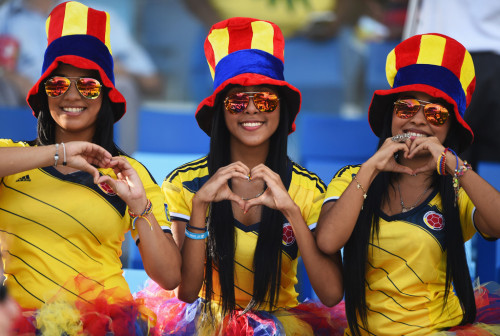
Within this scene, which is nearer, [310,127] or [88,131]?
[88,131]

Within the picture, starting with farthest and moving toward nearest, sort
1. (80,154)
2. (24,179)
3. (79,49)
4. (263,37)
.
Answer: (263,37) → (79,49) → (24,179) → (80,154)

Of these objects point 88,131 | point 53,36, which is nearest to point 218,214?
point 88,131

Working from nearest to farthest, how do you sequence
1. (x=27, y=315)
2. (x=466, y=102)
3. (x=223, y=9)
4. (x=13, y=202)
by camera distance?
(x=27, y=315) → (x=13, y=202) → (x=466, y=102) → (x=223, y=9)

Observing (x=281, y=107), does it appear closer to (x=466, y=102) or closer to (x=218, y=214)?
(x=218, y=214)

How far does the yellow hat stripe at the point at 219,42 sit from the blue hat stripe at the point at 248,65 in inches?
1.8

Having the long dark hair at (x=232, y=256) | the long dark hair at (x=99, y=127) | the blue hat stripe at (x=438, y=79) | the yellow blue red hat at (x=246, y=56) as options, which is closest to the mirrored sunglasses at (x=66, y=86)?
the long dark hair at (x=99, y=127)

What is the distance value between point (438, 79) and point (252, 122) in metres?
0.86

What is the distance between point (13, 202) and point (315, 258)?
1316mm

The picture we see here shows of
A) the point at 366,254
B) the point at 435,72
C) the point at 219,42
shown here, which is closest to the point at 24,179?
the point at 219,42

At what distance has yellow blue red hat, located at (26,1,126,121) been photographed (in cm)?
298

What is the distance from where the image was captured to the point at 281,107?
326 cm

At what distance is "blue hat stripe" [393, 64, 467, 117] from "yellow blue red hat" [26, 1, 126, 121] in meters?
1.33

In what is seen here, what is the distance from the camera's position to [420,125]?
2.95m

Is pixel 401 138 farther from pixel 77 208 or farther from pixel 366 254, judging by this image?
pixel 77 208
